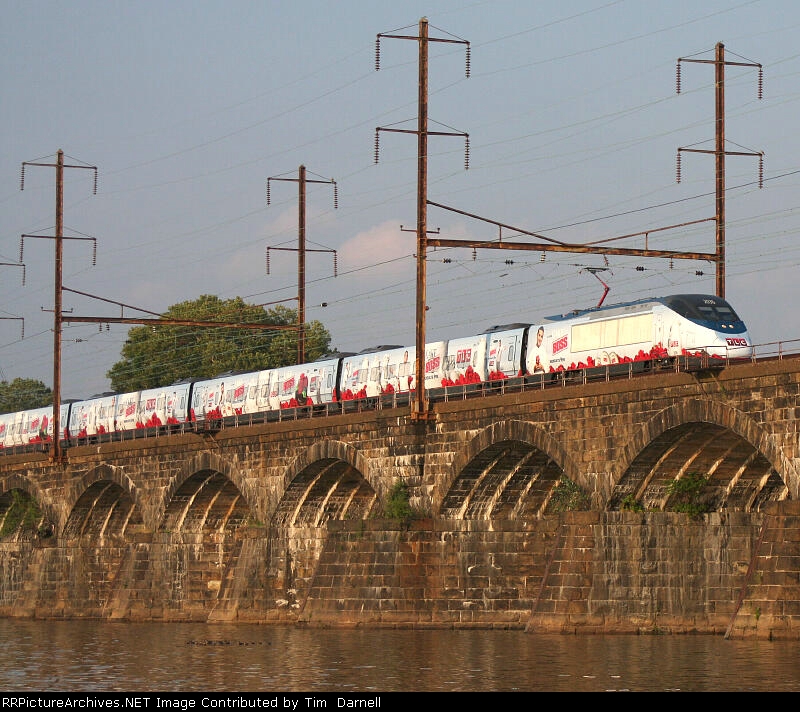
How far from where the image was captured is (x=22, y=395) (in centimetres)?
18312

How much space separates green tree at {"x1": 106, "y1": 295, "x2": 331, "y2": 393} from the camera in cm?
13538

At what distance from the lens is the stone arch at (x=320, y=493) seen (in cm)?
6538

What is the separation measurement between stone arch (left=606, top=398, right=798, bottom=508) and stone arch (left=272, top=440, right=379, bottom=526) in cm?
1676

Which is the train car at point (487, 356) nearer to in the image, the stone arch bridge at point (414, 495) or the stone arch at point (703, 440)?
the stone arch bridge at point (414, 495)

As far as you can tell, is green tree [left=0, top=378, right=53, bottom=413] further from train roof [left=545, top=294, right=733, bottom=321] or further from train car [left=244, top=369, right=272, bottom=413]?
train roof [left=545, top=294, right=733, bottom=321]

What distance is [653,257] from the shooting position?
56406 millimetres

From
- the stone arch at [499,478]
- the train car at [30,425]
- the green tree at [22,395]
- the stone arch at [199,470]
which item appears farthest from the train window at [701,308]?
the green tree at [22,395]

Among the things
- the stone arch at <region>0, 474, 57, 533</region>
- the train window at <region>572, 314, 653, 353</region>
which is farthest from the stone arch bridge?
the train window at <region>572, 314, 653, 353</region>

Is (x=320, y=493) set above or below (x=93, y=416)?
below

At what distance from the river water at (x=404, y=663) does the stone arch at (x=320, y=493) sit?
29.1 feet

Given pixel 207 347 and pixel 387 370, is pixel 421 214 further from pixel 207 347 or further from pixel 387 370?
pixel 207 347

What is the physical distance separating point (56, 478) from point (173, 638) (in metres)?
27.2

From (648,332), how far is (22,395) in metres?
138

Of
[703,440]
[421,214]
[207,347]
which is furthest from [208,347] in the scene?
[703,440]
